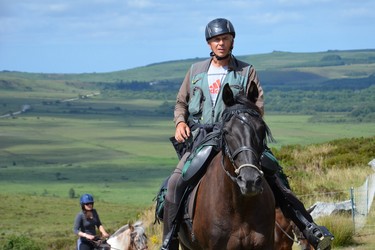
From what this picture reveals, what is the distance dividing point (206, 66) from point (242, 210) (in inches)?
71.5

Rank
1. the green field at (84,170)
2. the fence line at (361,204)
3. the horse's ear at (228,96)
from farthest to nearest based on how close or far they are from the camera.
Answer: the green field at (84,170)
the fence line at (361,204)
the horse's ear at (228,96)

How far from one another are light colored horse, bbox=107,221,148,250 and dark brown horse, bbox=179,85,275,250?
5.61m

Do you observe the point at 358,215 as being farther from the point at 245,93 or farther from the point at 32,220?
the point at 32,220

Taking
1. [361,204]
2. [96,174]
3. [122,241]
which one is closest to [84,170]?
[96,174]

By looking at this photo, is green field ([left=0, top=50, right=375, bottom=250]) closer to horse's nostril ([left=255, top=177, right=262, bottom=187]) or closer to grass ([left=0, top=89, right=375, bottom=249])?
grass ([left=0, top=89, right=375, bottom=249])

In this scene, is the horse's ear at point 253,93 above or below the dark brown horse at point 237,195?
above

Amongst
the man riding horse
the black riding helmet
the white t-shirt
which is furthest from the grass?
the black riding helmet

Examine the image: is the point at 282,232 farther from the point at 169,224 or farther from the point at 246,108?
the point at 246,108

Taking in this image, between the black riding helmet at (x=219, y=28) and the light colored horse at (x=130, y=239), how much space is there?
5603mm

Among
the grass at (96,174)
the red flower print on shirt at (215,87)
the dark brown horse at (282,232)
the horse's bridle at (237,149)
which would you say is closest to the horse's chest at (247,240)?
the horse's bridle at (237,149)

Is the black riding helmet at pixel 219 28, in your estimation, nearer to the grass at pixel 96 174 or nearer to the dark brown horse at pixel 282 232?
the dark brown horse at pixel 282 232

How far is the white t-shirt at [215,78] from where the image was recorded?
8719 millimetres

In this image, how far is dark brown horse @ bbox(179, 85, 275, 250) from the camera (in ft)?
24.3

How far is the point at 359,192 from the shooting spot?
1827cm
